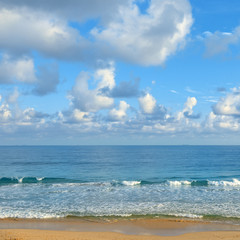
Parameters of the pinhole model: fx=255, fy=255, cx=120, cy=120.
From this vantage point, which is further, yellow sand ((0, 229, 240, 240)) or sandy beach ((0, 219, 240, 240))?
sandy beach ((0, 219, 240, 240))

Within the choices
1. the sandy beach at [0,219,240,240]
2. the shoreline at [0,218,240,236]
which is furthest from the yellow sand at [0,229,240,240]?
the shoreline at [0,218,240,236]

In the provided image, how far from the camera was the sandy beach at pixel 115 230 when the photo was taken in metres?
17.7

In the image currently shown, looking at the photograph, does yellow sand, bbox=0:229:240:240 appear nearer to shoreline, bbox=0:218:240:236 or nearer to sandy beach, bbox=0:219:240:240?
sandy beach, bbox=0:219:240:240

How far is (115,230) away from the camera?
760 inches

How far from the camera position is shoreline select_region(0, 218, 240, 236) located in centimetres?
1927

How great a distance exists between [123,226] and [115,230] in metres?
1.15

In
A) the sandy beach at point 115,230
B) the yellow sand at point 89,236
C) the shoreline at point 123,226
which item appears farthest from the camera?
the shoreline at point 123,226

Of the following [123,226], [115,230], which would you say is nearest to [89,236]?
[115,230]

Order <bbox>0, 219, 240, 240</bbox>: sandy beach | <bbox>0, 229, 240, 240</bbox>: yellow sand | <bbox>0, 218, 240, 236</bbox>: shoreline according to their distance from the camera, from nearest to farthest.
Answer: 1. <bbox>0, 229, 240, 240</bbox>: yellow sand
2. <bbox>0, 219, 240, 240</bbox>: sandy beach
3. <bbox>0, 218, 240, 236</bbox>: shoreline

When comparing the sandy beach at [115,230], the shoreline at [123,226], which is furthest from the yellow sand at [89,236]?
the shoreline at [123,226]

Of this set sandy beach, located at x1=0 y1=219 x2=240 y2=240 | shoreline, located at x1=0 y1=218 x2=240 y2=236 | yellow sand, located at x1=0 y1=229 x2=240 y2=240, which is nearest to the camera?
yellow sand, located at x1=0 y1=229 x2=240 y2=240

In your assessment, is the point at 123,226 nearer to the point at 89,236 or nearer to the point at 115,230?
the point at 115,230

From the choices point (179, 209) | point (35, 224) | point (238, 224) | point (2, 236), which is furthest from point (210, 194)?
point (2, 236)

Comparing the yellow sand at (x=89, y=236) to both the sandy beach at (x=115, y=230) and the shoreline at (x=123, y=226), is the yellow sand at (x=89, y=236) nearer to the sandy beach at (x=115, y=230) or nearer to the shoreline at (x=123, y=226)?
the sandy beach at (x=115, y=230)
